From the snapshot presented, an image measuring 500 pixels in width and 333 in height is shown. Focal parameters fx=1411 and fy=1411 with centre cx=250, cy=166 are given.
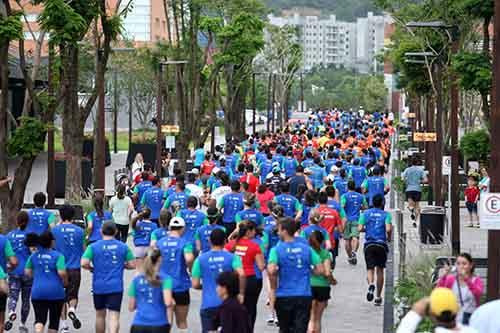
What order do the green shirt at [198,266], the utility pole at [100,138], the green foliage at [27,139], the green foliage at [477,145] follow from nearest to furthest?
the green shirt at [198,266], the green foliage at [477,145], the green foliage at [27,139], the utility pole at [100,138]

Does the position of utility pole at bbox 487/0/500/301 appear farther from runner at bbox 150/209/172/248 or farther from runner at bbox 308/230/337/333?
runner at bbox 150/209/172/248

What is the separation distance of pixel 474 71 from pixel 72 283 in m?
6.36

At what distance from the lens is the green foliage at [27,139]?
84.0 ft

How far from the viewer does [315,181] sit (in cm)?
2955

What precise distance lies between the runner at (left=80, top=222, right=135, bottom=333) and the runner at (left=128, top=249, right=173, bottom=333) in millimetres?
2017

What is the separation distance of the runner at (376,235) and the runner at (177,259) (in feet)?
16.0

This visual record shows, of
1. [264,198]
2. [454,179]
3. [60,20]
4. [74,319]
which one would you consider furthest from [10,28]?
[454,179]

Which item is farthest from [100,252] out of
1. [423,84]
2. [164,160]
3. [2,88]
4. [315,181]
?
[423,84]

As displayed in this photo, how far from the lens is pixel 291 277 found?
14461 mm

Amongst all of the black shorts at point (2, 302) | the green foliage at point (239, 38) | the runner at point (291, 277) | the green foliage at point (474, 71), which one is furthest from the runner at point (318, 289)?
the green foliage at point (239, 38)

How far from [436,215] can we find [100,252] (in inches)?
597

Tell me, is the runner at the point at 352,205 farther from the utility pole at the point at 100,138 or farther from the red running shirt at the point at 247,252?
the utility pole at the point at 100,138

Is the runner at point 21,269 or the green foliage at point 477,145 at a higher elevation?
the green foliage at point 477,145

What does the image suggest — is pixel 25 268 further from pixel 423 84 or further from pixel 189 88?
pixel 189 88
